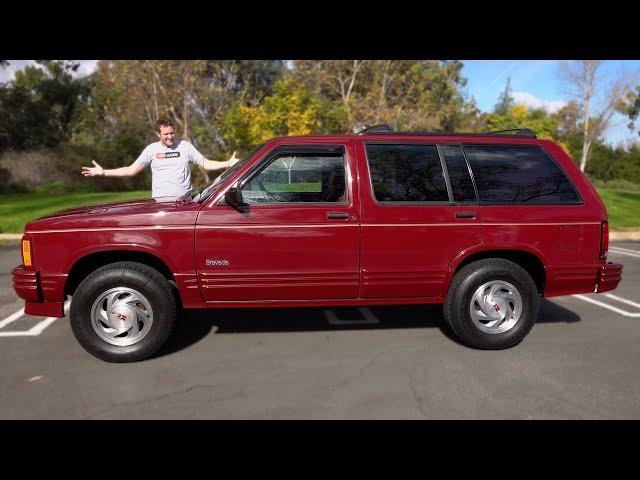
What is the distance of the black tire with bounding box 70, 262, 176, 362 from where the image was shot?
12.4 feet

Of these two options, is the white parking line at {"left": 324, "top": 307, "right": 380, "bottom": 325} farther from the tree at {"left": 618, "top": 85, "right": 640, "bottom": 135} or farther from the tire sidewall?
the tree at {"left": 618, "top": 85, "right": 640, "bottom": 135}

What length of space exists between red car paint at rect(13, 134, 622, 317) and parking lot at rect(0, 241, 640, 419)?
1.58ft

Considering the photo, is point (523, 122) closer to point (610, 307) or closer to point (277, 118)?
point (277, 118)

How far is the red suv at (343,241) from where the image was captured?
3795 millimetres

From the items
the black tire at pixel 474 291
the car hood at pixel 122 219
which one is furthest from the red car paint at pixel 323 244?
the black tire at pixel 474 291

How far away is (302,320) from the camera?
5004mm

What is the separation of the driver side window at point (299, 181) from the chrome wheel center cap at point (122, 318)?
53.1 inches

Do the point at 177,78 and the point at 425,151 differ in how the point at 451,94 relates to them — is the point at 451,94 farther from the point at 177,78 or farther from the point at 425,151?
the point at 425,151

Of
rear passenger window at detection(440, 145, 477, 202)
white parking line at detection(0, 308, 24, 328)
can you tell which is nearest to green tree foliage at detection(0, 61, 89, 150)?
white parking line at detection(0, 308, 24, 328)

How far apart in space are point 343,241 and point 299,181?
0.66m

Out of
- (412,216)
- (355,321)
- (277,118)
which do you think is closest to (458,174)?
(412,216)

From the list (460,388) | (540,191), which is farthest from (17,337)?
(540,191)
